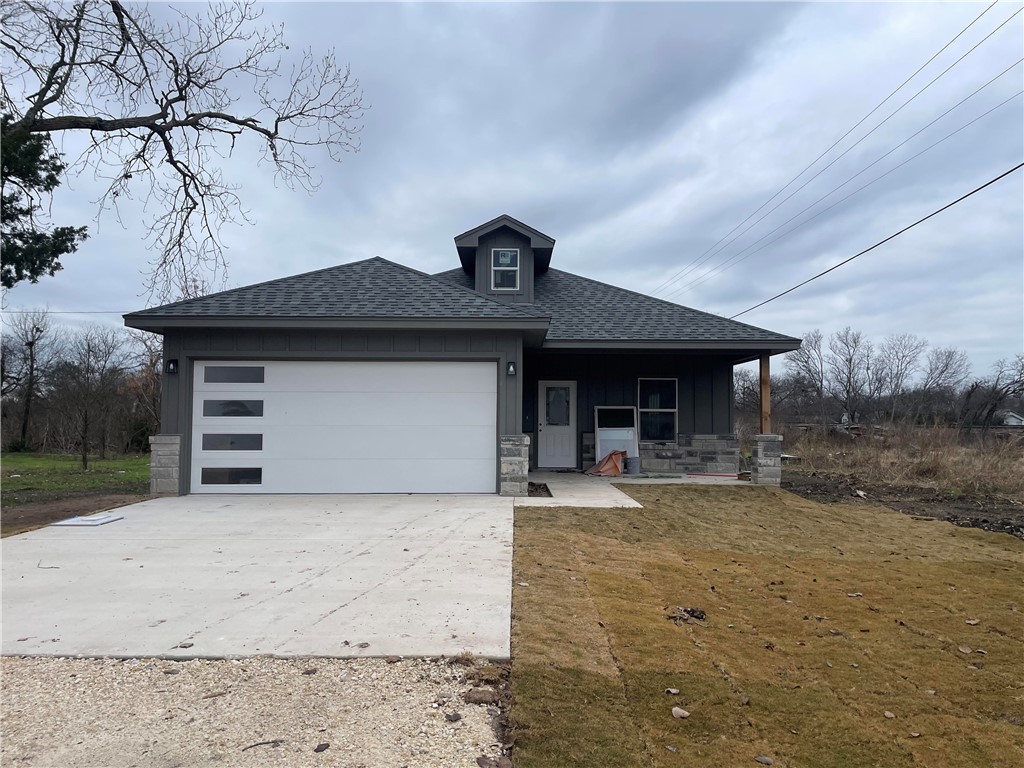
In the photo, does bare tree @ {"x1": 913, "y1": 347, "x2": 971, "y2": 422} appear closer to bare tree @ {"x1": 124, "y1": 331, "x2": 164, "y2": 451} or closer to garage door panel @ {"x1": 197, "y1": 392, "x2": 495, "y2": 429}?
garage door panel @ {"x1": 197, "y1": 392, "x2": 495, "y2": 429}

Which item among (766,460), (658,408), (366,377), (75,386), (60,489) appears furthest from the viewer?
(75,386)

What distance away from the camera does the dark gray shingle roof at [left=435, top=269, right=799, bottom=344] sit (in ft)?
36.5

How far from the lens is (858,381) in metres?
36.0

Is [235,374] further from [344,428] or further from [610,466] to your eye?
[610,466]

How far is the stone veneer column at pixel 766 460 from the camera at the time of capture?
11.0 meters

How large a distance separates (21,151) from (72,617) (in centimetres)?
860

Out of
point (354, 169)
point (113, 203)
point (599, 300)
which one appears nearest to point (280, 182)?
point (354, 169)

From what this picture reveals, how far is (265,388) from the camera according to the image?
9.27m

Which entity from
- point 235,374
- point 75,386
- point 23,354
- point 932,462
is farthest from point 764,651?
point 23,354

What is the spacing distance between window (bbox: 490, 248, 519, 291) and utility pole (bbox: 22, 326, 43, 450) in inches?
775

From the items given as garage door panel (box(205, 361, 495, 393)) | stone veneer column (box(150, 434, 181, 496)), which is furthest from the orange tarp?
stone veneer column (box(150, 434, 181, 496))

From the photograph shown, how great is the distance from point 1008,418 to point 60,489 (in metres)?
41.6

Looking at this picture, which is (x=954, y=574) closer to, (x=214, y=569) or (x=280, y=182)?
(x=214, y=569)

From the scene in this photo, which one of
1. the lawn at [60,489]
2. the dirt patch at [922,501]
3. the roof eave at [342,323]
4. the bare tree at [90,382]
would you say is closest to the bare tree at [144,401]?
the bare tree at [90,382]
